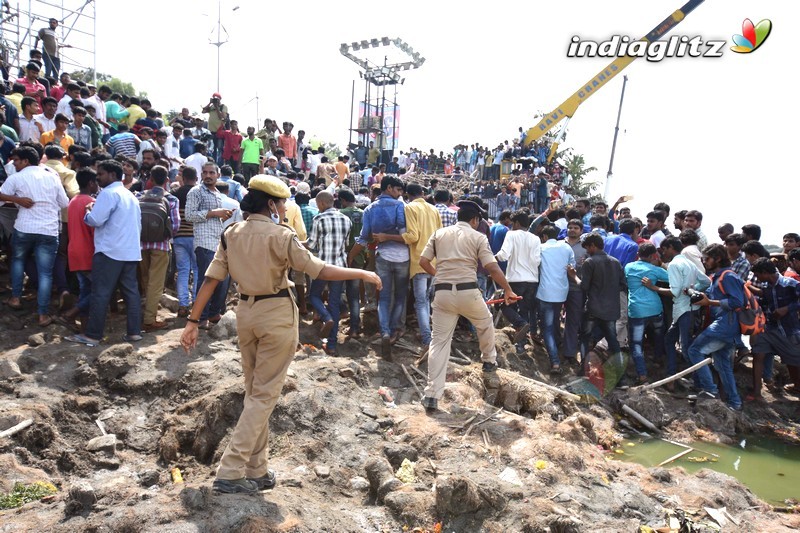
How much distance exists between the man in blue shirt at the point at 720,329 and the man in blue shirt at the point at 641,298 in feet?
2.06

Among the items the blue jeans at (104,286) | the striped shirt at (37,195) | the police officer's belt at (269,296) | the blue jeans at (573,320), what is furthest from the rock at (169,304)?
the blue jeans at (573,320)

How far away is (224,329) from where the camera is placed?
736cm

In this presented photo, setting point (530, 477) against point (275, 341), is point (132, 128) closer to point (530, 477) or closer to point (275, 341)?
point (275, 341)

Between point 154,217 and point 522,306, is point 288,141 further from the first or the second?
point 522,306

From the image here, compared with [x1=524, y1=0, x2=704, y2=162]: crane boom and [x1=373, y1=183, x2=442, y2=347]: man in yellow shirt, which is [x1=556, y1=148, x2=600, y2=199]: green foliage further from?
[x1=373, y1=183, x2=442, y2=347]: man in yellow shirt

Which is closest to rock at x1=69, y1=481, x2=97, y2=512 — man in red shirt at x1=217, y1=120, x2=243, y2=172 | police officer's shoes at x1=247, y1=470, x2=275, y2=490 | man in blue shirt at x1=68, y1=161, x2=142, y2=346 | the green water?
police officer's shoes at x1=247, y1=470, x2=275, y2=490

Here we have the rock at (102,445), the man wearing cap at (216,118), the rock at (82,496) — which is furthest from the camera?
the man wearing cap at (216,118)

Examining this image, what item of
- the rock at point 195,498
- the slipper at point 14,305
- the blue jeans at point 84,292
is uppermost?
the blue jeans at point 84,292

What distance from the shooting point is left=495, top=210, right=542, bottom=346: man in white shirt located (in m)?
8.49

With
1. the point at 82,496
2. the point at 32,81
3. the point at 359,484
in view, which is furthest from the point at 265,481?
the point at 32,81

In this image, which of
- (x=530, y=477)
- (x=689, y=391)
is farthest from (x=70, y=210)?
(x=689, y=391)

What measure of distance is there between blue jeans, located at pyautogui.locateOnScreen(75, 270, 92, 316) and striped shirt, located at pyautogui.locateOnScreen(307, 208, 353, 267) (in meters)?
2.80

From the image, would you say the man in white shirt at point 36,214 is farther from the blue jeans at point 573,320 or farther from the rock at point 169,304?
the blue jeans at point 573,320

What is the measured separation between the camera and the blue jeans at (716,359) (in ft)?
25.9
